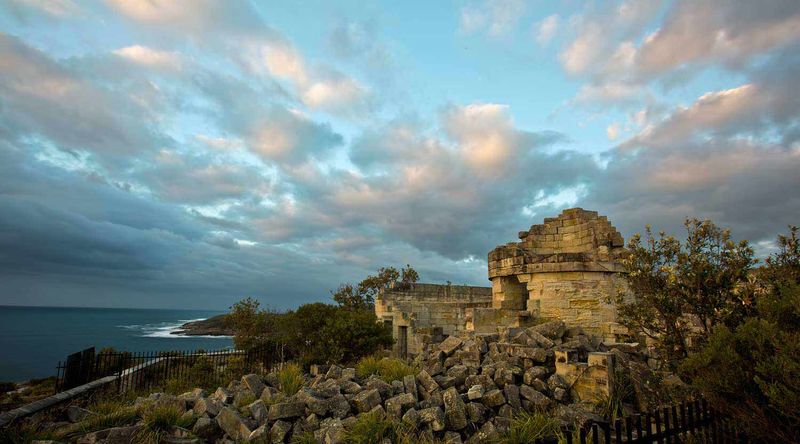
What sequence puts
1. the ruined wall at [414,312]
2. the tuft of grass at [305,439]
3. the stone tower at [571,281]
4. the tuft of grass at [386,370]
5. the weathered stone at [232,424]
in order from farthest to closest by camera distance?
the ruined wall at [414,312]
the stone tower at [571,281]
the tuft of grass at [386,370]
the weathered stone at [232,424]
the tuft of grass at [305,439]

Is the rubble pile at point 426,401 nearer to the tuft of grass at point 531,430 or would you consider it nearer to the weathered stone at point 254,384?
the weathered stone at point 254,384

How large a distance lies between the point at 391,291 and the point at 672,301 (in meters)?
14.2

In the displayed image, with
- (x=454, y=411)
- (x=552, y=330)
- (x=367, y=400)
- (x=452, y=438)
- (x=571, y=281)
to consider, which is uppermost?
(x=571, y=281)

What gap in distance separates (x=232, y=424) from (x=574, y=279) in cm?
986

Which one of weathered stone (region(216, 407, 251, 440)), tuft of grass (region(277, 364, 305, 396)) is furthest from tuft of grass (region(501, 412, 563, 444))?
tuft of grass (region(277, 364, 305, 396))

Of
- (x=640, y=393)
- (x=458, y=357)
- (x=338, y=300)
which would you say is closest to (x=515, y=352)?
(x=458, y=357)

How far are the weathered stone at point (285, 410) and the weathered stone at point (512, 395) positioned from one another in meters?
3.37

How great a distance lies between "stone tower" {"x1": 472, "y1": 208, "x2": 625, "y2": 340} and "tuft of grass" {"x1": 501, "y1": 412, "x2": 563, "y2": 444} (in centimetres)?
613

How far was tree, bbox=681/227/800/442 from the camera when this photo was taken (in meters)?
4.25

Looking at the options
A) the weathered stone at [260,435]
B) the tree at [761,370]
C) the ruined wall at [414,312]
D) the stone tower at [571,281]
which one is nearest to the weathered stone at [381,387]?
the weathered stone at [260,435]

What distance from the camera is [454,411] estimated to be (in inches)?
249

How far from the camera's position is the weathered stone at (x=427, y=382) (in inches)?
282

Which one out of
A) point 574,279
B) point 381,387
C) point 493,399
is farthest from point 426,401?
point 574,279

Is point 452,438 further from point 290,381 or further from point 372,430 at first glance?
point 290,381
